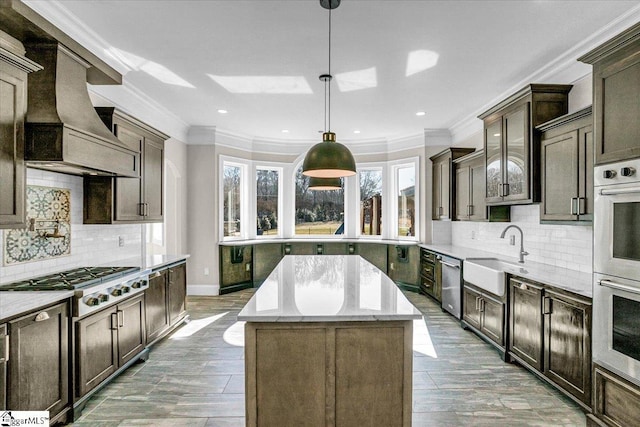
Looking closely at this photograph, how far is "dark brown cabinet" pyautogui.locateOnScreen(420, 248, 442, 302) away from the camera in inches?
207

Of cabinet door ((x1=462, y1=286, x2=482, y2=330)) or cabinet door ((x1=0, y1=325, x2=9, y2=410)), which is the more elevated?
cabinet door ((x1=0, y1=325, x2=9, y2=410))

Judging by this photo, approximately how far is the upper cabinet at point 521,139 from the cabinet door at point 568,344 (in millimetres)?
1087

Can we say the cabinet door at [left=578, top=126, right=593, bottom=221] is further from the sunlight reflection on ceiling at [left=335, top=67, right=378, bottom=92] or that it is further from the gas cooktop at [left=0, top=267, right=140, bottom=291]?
the gas cooktop at [left=0, top=267, right=140, bottom=291]

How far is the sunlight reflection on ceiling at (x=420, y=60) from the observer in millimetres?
3209

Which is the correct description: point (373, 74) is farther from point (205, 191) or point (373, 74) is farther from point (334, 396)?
point (205, 191)

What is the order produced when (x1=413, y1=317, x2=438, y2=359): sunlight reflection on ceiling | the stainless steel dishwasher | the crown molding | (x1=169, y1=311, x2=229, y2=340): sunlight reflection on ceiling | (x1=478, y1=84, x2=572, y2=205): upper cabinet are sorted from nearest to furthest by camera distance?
the crown molding → (x1=478, y1=84, x2=572, y2=205): upper cabinet → (x1=413, y1=317, x2=438, y2=359): sunlight reflection on ceiling → (x1=169, y1=311, x2=229, y2=340): sunlight reflection on ceiling → the stainless steel dishwasher

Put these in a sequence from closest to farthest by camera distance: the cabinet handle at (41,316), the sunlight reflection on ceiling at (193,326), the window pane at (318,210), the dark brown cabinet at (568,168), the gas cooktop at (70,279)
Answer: the cabinet handle at (41,316) → the gas cooktop at (70,279) → the dark brown cabinet at (568,168) → the sunlight reflection on ceiling at (193,326) → the window pane at (318,210)

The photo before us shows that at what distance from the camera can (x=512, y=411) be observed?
252 cm

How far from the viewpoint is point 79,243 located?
3.30 metres

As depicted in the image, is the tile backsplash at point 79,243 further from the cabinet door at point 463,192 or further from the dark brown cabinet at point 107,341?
the cabinet door at point 463,192

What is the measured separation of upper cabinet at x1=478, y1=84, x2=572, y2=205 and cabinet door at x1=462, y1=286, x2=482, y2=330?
1062 mm

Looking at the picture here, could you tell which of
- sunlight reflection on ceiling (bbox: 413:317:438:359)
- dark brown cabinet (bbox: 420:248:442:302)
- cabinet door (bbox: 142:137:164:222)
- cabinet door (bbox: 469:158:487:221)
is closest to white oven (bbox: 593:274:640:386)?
sunlight reflection on ceiling (bbox: 413:317:438:359)

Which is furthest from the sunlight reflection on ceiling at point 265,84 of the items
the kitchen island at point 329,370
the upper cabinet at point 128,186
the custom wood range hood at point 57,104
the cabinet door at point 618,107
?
the kitchen island at point 329,370

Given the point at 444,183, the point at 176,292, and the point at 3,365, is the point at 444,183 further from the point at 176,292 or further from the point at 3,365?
the point at 3,365
